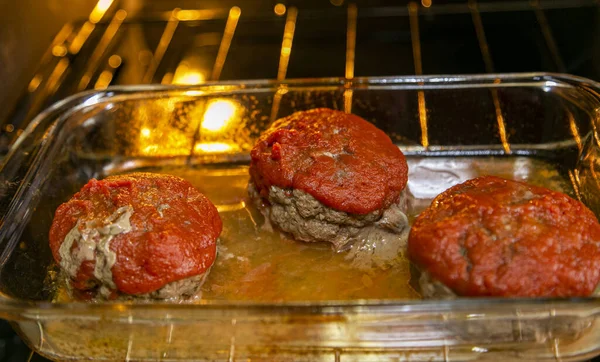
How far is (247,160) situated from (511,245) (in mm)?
1140

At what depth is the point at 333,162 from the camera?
192 cm

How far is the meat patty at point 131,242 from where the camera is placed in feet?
5.52

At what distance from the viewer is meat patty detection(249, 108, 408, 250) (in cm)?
186

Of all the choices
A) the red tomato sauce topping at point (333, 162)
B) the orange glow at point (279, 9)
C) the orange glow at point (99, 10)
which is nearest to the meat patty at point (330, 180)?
the red tomato sauce topping at point (333, 162)

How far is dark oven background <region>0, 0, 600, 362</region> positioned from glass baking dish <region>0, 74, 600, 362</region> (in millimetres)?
594

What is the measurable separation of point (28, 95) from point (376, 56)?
169 centimetres

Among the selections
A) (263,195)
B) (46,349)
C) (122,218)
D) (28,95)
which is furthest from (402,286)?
(28,95)

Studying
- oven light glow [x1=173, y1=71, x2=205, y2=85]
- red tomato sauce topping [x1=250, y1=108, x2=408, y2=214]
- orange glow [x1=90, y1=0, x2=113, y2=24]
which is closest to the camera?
red tomato sauce topping [x1=250, y1=108, x2=408, y2=214]

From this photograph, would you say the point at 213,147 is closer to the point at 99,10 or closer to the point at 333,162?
the point at 333,162

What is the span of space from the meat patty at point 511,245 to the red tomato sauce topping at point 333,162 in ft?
0.74

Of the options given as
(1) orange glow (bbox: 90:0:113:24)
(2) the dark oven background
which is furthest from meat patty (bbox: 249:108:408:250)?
(1) orange glow (bbox: 90:0:113:24)

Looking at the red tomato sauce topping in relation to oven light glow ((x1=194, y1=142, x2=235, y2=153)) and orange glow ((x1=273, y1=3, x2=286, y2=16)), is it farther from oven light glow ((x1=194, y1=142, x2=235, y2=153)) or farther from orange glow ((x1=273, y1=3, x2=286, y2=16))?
orange glow ((x1=273, y1=3, x2=286, y2=16))

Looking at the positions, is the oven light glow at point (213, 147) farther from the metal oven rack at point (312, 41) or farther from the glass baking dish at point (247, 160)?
the metal oven rack at point (312, 41)

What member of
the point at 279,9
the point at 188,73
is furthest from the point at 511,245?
the point at 279,9
